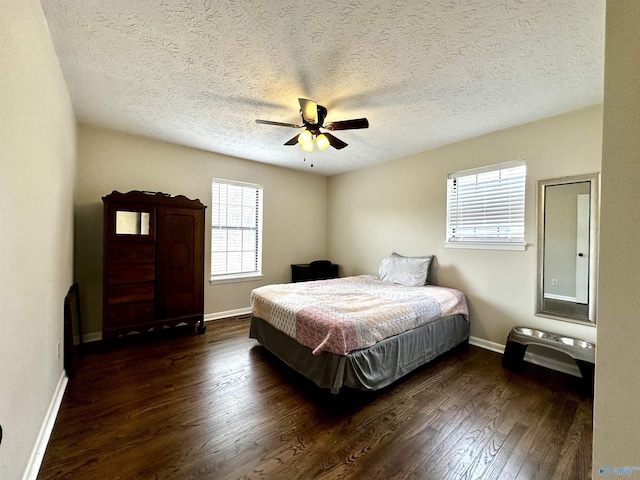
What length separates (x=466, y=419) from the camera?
6.38 ft

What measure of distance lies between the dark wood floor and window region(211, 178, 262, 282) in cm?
181

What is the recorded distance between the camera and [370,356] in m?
2.16

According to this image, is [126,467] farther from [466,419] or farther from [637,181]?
[637,181]

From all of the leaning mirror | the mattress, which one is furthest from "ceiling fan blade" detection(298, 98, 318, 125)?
the leaning mirror

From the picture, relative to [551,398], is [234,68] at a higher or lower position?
higher

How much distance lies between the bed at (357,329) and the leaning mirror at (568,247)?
0.88 m

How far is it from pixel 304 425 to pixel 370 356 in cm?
69

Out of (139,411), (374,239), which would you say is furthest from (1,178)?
(374,239)

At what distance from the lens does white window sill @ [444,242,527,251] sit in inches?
119

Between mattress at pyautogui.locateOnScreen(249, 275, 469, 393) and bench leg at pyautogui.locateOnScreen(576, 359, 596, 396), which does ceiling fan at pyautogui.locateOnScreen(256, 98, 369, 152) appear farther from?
bench leg at pyautogui.locateOnScreen(576, 359, 596, 396)

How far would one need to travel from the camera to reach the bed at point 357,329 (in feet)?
6.87

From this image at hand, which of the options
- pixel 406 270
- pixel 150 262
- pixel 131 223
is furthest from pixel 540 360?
pixel 131 223

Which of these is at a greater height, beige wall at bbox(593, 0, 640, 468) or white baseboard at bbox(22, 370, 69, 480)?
beige wall at bbox(593, 0, 640, 468)

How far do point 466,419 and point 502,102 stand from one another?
9.04 ft
